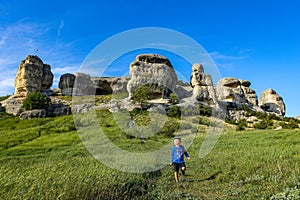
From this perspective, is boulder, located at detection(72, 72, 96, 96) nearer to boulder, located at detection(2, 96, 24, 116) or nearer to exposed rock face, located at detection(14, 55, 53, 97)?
exposed rock face, located at detection(14, 55, 53, 97)

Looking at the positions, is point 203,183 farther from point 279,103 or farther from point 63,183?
point 279,103

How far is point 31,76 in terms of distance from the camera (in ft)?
226

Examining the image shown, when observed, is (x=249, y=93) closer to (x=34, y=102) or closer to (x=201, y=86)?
(x=201, y=86)

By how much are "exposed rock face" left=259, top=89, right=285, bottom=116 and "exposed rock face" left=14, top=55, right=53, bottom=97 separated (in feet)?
215

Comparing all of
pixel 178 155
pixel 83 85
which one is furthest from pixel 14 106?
pixel 178 155

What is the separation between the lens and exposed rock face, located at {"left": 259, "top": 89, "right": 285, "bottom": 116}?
270 feet

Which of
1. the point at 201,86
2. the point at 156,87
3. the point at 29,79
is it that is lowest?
the point at 156,87

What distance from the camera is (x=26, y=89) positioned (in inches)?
2645

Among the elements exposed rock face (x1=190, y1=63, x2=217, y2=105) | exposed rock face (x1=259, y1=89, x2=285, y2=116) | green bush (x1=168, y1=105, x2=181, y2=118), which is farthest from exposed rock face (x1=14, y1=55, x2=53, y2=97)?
exposed rock face (x1=259, y1=89, x2=285, y2=116)

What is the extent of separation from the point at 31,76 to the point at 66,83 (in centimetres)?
1351

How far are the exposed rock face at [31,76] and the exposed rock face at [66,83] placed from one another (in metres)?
5.80

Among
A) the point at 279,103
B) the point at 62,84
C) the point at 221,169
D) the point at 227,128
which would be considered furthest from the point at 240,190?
the point at 279,103

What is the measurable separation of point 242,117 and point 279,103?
32.3 metres

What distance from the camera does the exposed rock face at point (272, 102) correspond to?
8228 cm
